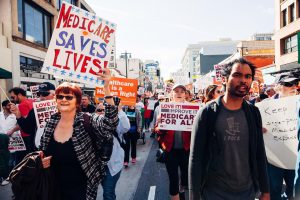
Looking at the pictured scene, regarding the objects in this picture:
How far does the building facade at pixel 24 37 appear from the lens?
17.3 metres

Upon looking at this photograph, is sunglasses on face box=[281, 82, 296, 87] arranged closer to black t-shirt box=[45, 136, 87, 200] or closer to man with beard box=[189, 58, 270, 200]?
man with beard box=[189, 58, 270, 200]

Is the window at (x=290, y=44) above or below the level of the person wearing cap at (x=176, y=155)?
above

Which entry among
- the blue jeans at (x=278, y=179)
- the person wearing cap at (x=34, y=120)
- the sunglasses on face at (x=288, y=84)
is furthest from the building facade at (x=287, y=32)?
the person wearing cap at (x=34, y=120)

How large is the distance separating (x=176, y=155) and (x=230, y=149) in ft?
8.21

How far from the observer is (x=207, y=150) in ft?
9.25

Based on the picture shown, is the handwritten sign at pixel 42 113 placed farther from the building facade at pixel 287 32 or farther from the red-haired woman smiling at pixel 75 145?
the building facade at pixel 287 32

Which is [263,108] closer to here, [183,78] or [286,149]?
[286,149]

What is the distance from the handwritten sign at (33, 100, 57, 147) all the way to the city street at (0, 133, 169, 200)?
6.15ft

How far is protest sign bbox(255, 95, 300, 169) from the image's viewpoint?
4.03 m

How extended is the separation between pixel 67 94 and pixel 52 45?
137 cm

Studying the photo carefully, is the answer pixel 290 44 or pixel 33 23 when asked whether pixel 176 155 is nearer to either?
pixel 33 23

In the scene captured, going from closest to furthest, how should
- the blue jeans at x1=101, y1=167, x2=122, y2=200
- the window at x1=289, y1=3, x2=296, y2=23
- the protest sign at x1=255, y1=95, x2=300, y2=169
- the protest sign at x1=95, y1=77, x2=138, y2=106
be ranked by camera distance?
the protest sign at x1=255, y1=95, x2=300, y2=169
the blue jeans at x1=101, y1=167, x2=122, y2=200
the protest sign at x1=95, y1=77, x2=138, y2=106
the window at x1=289, y1=3, x2=296, y2=23

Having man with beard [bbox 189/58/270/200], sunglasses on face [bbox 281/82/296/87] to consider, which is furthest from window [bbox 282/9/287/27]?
man with beard [bbox 189/58/270/200]

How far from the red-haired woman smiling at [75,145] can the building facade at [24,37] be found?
473 inches
